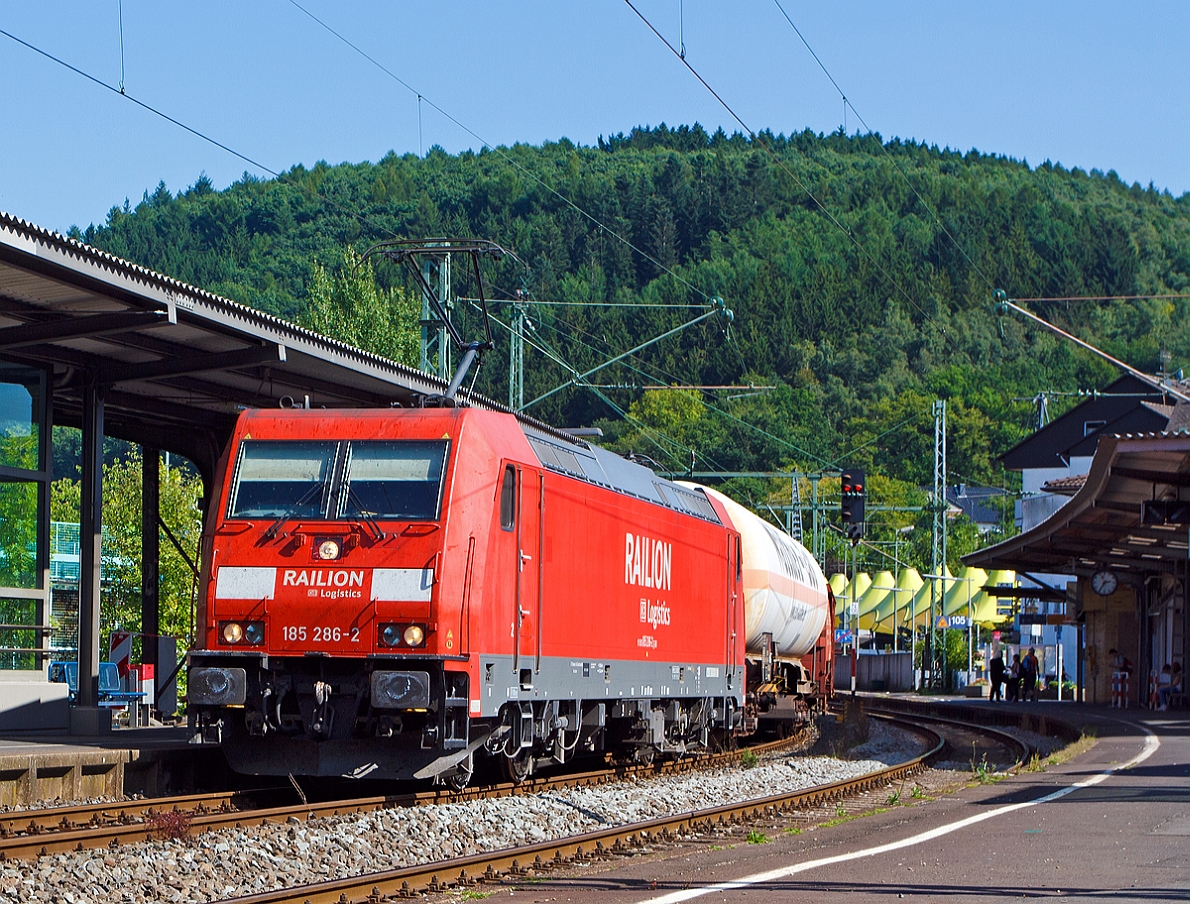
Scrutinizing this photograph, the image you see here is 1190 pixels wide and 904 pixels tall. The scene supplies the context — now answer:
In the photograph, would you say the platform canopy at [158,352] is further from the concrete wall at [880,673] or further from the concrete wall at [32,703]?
the concrete wall at [880,673]

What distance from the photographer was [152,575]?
2214 centimetres

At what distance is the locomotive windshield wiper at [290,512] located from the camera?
13688 millimetres

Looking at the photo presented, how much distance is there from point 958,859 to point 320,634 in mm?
5640

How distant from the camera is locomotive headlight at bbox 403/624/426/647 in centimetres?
1302

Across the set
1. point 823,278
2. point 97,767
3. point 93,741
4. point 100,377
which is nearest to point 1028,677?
point 100,377

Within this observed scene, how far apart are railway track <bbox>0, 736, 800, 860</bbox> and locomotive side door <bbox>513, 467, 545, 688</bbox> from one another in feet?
4.66

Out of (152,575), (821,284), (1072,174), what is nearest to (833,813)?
(152,575)

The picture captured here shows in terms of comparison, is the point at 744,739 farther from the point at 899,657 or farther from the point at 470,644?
the point at 899,657

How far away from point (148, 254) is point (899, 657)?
4803cm

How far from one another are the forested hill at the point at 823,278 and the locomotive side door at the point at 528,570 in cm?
8489

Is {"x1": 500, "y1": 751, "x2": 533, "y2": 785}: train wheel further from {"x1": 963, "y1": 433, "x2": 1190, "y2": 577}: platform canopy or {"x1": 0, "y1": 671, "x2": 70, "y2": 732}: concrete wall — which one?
{"x1": 963, "y1": 433, "x2": 1190, "y2": 577}: platform canopy

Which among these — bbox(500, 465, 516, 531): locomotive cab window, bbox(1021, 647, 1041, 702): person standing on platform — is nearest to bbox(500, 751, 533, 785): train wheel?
bbox(500, 465, 516, 531): locomotive cab window

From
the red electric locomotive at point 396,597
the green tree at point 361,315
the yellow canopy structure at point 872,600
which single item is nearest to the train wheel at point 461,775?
the red electric locomotive at point 396,597

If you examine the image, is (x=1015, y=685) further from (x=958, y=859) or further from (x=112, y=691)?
(x=958, y=859)
